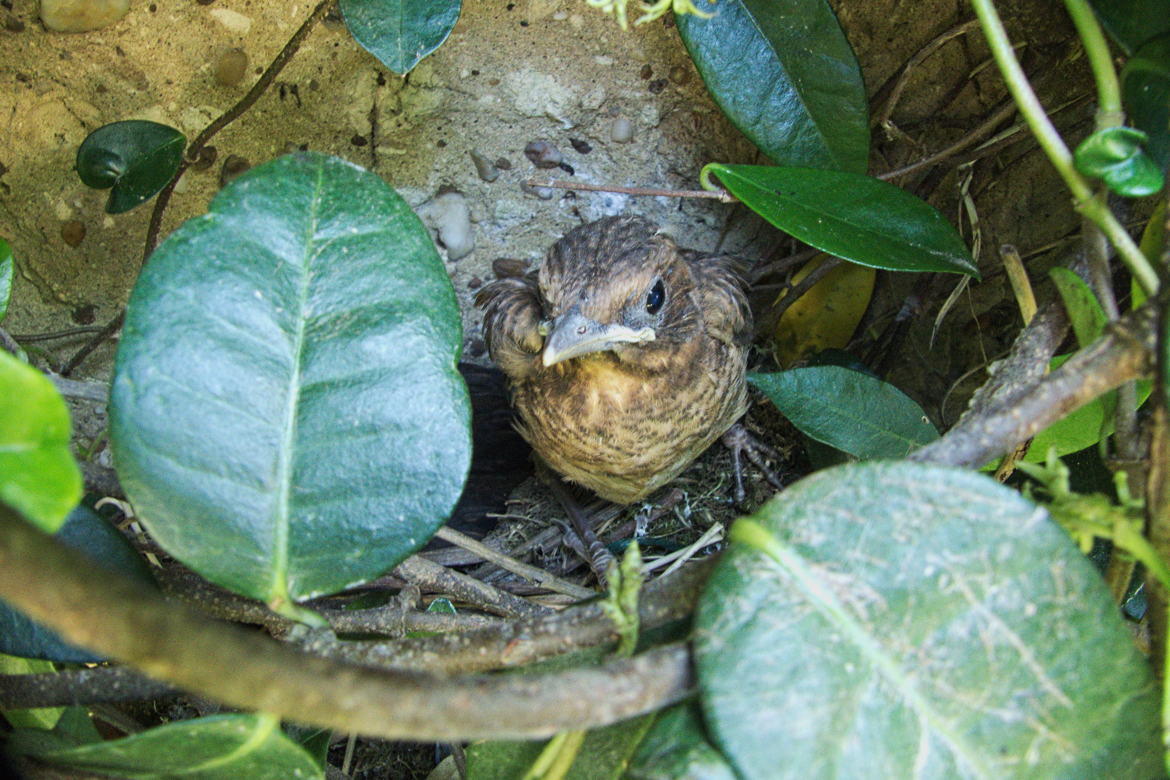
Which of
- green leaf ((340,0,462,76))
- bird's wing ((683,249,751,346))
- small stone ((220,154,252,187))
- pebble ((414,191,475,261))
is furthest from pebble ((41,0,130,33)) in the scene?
bird's wing ((683,249,751,346))

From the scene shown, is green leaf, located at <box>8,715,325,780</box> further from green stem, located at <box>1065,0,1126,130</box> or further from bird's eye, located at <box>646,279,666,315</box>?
bird's eye, located at <box>646,279,666,315</box>

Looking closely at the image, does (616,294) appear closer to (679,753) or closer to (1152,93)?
(1152,93)

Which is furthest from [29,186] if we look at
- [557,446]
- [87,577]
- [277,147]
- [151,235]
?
[87,577]

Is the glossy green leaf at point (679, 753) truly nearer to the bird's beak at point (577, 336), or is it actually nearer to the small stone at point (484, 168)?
the bird's beak at point (577, 336)

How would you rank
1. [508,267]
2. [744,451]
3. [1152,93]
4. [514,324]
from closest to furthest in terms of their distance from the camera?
[1152,93] < [514,324] < [508,267] < [744,451]

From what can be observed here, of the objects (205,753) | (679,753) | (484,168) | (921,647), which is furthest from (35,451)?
(484,168)

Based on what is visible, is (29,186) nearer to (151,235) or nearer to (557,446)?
(151,235)

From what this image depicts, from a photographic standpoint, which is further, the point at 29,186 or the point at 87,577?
the point at 29,186
